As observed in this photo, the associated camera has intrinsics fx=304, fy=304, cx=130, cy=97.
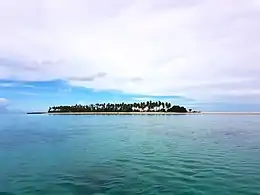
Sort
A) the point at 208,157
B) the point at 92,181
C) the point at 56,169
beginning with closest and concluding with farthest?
the point at 92,181, the point at 56,169, the point at 208,157

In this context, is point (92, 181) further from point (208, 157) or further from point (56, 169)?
point (208, 157)

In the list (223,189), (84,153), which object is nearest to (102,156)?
(84,153)

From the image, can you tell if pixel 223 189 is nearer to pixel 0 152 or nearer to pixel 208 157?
pixel 208 157

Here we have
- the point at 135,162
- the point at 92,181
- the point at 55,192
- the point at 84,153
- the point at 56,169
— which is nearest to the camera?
the point at 55,192

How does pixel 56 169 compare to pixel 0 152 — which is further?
pixel 0 152

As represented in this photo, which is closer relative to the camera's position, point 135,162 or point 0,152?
point 135,162

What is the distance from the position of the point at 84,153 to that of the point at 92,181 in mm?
14486

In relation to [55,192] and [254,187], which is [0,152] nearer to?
[55,192]

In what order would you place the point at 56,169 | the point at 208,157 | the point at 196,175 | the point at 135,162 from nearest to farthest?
1. the point at 196,175
2. the point at 56,169
3. the point at 135,162
4. the point at 208,157

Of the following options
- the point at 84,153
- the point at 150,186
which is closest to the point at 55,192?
the point at 150,186

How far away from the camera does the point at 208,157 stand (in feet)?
107

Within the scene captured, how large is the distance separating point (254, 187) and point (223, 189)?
230cm

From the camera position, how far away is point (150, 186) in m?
20.6

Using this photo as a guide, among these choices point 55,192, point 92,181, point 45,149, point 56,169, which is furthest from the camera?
point 45,149
